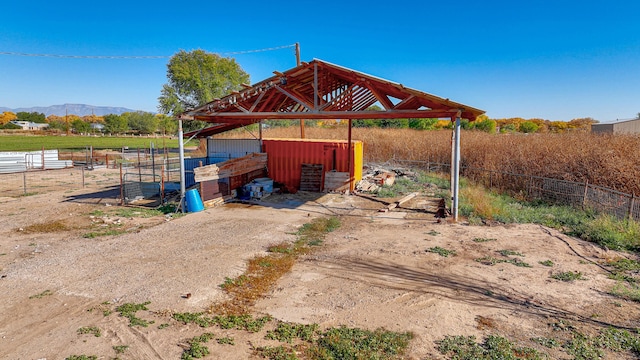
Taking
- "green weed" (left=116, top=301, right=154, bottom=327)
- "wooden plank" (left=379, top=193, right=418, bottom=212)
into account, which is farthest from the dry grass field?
"green weed" (left=116, top=301, right=154, bottom=327)

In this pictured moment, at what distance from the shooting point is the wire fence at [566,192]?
11.6 meters

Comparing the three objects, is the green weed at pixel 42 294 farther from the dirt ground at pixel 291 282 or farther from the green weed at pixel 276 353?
the green weed at pixel 276 353

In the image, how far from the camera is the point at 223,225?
12.4m

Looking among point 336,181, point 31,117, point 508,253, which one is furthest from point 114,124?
point 508,253

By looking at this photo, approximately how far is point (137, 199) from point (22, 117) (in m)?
159

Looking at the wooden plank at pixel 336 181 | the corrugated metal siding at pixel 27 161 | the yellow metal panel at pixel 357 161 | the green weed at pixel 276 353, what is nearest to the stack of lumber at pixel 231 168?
the wooden plank at pixel 336 181

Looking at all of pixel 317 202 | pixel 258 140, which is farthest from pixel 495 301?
pixel 258 140

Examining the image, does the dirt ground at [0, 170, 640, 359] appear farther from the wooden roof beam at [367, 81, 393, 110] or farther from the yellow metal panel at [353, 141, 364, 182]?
the yellow metal panel at [353, 141, 364, 182]

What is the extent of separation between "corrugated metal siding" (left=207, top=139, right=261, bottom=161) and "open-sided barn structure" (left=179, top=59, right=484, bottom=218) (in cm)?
182

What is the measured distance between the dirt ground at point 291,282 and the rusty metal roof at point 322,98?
391 centimetres

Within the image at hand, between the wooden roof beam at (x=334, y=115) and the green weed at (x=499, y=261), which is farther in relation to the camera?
the wooden roof beam at (x=334, y=115)

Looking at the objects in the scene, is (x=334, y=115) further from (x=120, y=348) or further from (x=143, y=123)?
(x=143, y=123)

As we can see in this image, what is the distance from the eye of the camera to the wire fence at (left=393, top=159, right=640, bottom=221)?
11.6 m

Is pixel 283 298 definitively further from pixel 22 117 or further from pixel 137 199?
pixel 22 117
